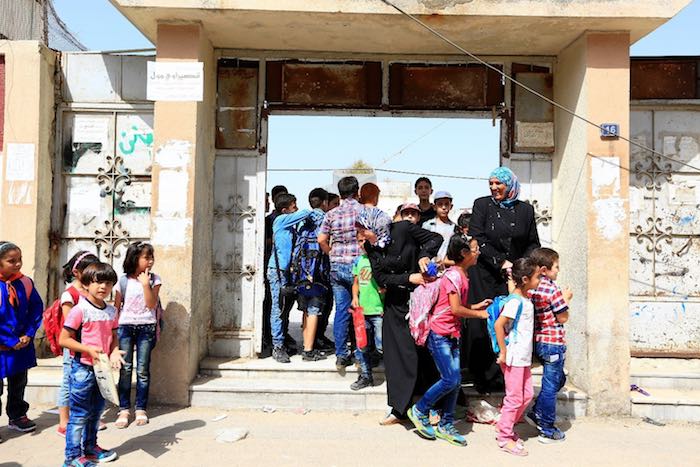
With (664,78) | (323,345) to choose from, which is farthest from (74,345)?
(664,78)

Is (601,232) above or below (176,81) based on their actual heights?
below

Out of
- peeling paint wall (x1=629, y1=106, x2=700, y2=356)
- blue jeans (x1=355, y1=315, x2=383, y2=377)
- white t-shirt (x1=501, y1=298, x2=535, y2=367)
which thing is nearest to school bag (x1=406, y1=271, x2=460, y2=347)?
white t-shirt (x1=501, y1=298, x2=535, y2=367)

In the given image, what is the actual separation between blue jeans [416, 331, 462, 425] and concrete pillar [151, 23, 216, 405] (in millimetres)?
2210

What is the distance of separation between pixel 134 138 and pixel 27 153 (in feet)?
3.36

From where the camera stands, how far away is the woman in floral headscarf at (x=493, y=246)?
201 inches

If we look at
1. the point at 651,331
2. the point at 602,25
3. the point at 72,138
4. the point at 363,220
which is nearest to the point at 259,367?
the point at 363,220

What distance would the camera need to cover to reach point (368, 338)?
525cm

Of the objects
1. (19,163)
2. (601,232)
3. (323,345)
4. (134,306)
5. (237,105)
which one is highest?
(237,105)

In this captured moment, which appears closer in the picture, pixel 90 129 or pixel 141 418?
pixel 141 418

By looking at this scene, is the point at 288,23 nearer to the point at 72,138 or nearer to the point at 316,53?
the point at 316,53

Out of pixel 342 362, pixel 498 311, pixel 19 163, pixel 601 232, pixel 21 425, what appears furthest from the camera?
pixel 19 163

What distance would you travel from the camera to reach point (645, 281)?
6152mm

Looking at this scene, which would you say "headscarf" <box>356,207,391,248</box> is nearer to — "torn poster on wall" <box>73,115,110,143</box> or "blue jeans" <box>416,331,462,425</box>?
"blue jeans" <box>416,331,462,425</box>

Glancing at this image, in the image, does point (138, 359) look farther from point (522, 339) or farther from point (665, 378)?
point (665, 378)
